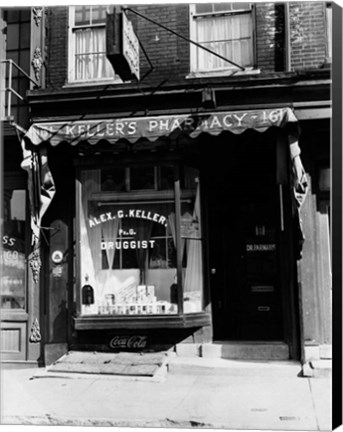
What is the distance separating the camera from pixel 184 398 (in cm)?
734

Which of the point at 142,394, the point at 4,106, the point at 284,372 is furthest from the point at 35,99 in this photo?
the point at 284,372

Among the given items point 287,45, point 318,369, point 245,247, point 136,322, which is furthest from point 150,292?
→ point 287,45

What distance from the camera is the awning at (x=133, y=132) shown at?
819 centimetres

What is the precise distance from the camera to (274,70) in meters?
8.70

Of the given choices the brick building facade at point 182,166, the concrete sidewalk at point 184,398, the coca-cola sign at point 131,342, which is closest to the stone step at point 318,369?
the concrete sidewalk at point 184,398

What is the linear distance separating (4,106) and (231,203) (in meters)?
3.78

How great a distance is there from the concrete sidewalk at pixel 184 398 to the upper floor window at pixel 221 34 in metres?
4.28

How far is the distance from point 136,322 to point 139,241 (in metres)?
1.16

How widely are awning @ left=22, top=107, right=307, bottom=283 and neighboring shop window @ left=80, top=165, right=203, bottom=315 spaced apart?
0.57m

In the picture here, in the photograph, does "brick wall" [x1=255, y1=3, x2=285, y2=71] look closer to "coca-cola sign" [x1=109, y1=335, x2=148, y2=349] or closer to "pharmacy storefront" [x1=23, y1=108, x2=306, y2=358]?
"pharmacy storefront" [x1=23, y1=108, x2=306, y2=358]

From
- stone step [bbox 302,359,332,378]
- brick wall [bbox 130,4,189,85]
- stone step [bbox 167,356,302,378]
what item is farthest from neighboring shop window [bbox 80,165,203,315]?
stone step [bbox 302,359,332,378]

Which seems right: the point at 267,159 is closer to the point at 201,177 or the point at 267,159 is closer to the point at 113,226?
the point at 201,177

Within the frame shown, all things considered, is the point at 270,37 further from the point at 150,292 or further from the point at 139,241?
the point at 150,292

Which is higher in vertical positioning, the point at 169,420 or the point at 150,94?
the point at 150,94
